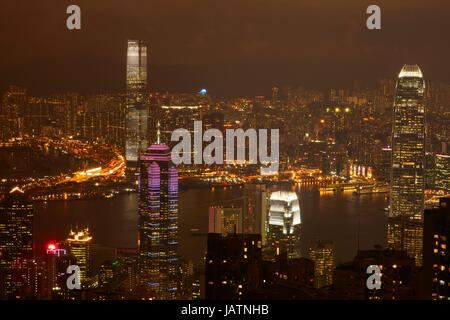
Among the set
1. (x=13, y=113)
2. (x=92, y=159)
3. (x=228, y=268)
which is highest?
(x=13, y=113)

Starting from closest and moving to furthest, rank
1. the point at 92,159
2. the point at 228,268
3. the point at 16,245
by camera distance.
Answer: the point at 228,268, the point at 16,245, the point at 92,159

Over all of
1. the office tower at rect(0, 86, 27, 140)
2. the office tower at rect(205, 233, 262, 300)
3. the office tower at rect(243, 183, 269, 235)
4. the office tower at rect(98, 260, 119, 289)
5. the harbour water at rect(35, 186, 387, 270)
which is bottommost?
the office tower at rect(98, 260, 119, 289)

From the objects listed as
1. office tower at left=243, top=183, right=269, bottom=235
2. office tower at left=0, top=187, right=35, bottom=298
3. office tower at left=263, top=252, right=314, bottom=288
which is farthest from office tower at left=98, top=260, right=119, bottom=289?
office tower at left=263, top=252, right=314, bottom=288

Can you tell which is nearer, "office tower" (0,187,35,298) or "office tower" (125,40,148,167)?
"office tower" (0,187,35,298)

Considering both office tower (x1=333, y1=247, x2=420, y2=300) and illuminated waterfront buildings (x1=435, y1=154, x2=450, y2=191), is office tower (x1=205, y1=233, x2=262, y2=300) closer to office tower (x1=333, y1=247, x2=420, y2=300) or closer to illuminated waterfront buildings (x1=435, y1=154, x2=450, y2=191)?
office tower (x1=333, y1=247, x2=420, y2=300)

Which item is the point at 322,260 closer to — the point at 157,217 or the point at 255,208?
the point at 255,208

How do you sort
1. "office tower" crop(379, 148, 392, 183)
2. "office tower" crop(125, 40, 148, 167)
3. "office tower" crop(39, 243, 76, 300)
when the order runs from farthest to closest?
"office tower" crop(379, 148, 392, 183) < "office tower" crop(125, 40, 148, 167) < "office tower" crop(39, 243, 76, 300)

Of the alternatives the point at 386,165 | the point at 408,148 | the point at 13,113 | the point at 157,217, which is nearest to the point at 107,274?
the point at 13,113

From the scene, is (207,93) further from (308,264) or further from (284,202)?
(308,264)
